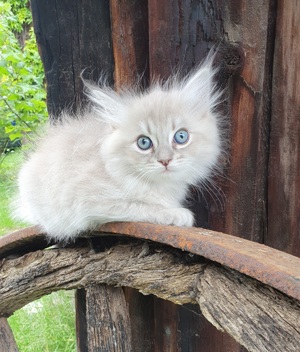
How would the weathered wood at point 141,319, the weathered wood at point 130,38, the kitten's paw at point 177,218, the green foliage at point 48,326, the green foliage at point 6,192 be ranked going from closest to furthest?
the kitten's paw at point 177,218 < the weathered wood at point 130,38 < the weathered wood at point 141,319 < the green foliage at point 48,326 < the green foliage at point 6,192

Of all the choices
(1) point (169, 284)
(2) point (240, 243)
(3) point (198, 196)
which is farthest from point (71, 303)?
(2) point (240, 243)

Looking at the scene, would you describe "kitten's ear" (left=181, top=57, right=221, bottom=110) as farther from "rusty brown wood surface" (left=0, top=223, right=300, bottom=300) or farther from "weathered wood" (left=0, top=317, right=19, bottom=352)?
"weathered wood" (left=0, top=317, right=19, bottom=352)

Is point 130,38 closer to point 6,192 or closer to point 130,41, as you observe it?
point 130,41

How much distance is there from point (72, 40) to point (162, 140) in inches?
16.5

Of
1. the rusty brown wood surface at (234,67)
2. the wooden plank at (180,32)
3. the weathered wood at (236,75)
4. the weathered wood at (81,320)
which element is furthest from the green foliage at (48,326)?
the wooden plank at (180,32)

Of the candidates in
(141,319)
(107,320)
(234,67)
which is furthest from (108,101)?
(141,319)

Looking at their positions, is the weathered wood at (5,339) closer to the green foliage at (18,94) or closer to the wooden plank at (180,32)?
the wooden plank at (180,32)

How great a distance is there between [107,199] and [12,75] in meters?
2.66

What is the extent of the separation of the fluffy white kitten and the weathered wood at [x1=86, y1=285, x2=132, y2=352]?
161 mm

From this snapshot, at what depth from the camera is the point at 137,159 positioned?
1.15 meters

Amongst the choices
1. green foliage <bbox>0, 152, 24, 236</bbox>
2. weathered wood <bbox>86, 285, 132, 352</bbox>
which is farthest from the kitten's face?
green foliage <bbox>0, 152, 24, 236</bbox>

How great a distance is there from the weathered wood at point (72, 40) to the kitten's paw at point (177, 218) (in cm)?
45

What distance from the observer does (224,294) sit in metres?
0.89

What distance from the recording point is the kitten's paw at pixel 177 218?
1.12 meters
